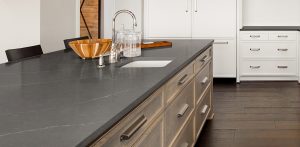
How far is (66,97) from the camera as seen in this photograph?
1.69 meters

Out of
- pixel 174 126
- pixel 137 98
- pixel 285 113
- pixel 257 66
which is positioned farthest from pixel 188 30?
pixel 137 98

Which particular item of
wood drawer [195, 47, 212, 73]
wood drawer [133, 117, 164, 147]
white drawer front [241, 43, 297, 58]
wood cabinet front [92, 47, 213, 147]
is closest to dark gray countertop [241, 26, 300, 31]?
white drawer front [241, 43, 297, 58]

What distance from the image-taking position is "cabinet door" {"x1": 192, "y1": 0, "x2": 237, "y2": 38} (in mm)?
6938

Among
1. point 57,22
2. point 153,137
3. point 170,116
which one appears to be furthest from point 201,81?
point 57,22

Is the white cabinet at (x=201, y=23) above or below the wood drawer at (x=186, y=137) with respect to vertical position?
above

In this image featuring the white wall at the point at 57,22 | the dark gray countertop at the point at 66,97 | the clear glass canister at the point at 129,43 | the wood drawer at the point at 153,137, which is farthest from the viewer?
the white wall at the point at 57,22

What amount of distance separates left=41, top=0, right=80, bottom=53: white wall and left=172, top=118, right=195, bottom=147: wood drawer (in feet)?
7.65

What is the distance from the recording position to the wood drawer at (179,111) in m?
2.39

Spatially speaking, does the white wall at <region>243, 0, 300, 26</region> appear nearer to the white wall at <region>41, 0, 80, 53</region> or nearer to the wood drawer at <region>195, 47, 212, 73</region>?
the white wall at <region>41, 0, 80, 53</region>

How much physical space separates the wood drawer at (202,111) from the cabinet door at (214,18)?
2597mm

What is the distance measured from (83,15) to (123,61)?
16.0 feet

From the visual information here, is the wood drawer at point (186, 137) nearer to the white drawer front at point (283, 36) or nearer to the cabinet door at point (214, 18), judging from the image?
the cabinet door at point (214, 18)

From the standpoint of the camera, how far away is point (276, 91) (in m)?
6.27

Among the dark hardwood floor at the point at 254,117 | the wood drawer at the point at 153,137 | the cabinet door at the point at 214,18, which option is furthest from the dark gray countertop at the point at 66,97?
the cabinet door at the point at 214,18
